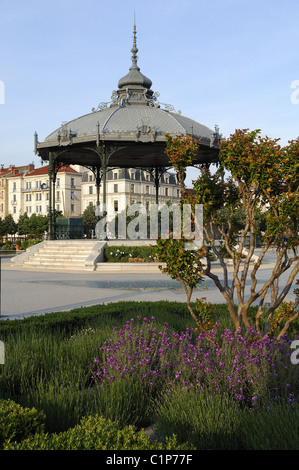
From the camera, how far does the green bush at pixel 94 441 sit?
294 centimetres

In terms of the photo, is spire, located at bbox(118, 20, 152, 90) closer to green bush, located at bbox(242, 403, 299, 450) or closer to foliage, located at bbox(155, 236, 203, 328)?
foliage, located at bbox(155, 236, 203, 328)

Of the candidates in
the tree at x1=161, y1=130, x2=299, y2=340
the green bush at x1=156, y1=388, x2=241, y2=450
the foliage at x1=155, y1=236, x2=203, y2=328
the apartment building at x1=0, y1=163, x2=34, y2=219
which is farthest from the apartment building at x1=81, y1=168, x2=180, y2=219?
the green bush at x1=156, y1=388, x2=241, y2=450

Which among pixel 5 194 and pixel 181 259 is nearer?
pixel 181 259

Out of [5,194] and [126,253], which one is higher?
[5,194]

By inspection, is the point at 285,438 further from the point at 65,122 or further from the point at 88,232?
the point at 88,232

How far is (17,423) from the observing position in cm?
334

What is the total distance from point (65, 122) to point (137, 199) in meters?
64.0

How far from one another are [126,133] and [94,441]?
2258 centimetres

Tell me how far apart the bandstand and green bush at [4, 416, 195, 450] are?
2040cm

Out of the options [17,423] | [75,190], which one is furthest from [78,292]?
[75,190]

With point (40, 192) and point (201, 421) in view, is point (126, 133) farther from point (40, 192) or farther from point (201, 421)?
point (40, 192)

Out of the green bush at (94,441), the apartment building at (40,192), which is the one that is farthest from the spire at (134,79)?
the apartment building at (40,192)

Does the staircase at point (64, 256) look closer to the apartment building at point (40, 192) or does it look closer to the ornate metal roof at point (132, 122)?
the ornate metal roof at point (132, 122)

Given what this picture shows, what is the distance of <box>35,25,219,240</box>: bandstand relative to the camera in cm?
2458
